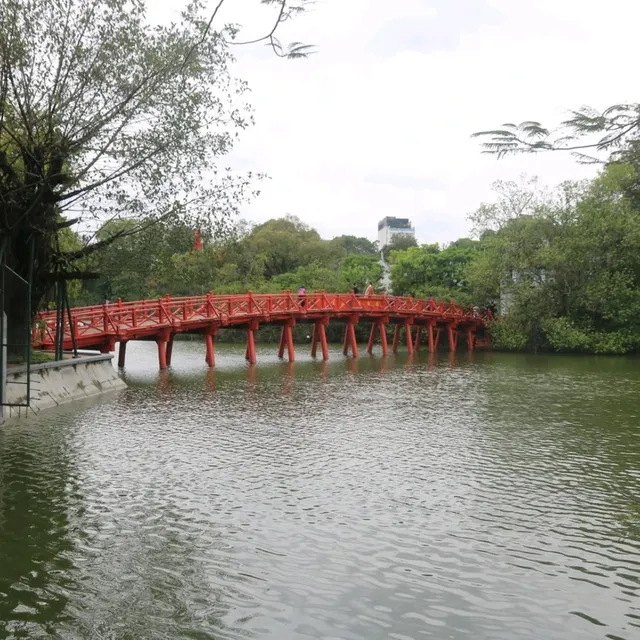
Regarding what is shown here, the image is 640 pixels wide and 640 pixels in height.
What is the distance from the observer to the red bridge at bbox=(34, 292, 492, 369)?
21812 mm

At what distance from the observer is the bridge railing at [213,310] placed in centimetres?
2173

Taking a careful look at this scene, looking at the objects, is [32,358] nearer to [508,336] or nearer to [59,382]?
[59,382]

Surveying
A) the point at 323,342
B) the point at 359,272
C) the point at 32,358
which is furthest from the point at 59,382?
the point at 359,272

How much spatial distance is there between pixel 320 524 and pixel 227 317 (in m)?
19.7

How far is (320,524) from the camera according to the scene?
7.67 metres

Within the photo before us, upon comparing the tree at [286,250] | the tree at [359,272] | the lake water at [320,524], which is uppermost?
the tree at [286,250]

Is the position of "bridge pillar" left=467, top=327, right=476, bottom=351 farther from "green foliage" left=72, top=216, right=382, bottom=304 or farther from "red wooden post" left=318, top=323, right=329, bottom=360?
"red wooden post" left=318, top=323, right=329, bottom=360

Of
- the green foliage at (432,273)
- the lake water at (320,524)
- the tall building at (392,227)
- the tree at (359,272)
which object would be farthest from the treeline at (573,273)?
the tall building at (392,227)

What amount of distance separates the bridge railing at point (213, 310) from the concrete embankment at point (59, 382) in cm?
129

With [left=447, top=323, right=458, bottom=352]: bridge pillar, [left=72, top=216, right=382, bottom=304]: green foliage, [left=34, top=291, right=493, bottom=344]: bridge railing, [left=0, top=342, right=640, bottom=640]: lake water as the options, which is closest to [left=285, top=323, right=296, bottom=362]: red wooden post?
[left=34, top=291, right=493, bottom=344]: bridge railing

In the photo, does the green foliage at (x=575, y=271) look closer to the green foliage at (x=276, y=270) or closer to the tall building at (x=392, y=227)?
the green foliage at (x=276, y=270)

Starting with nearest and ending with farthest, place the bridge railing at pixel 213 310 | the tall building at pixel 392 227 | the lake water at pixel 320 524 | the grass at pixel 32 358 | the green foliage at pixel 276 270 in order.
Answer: the lake water at pixel 320 524, the grass at pixel 32 358, the bridge railing at pixel 213 310, the green foliage at pixel 276 270, the tall building at pixel 392 227

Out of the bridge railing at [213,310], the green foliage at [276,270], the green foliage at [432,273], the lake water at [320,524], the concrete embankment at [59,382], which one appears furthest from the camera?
the green foliage at [432,273]

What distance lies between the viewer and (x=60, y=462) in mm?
10336
